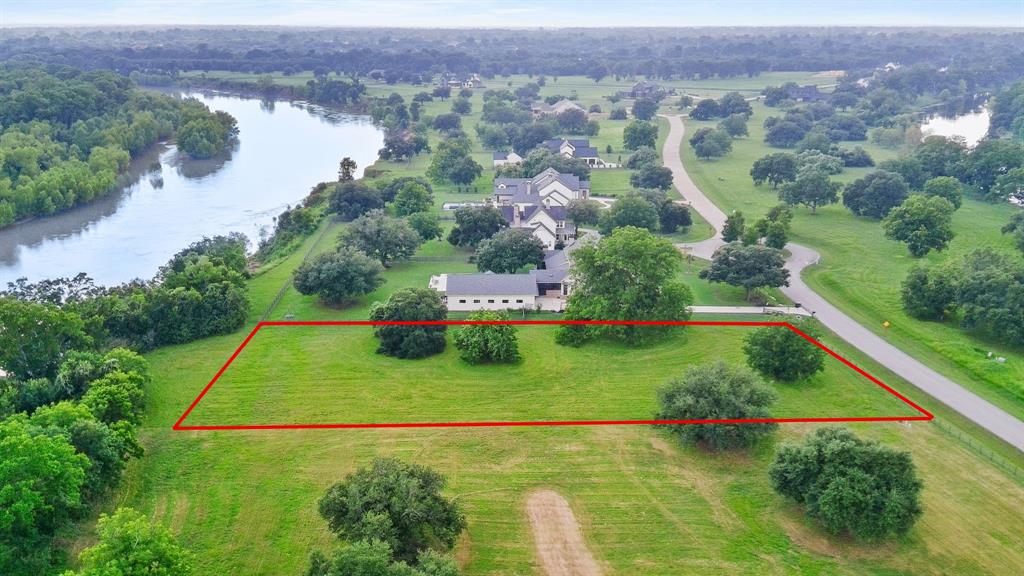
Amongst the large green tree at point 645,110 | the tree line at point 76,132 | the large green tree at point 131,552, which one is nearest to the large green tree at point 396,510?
the large green tree at point 131,552

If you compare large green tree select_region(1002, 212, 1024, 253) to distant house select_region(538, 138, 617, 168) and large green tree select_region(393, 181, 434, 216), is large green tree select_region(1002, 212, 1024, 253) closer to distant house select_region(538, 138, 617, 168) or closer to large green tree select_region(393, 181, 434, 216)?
distant house select_region(538, 138, 617, 168)

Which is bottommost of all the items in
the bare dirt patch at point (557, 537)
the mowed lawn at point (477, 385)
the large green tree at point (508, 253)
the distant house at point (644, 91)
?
the bare dirt patch at point (557, 537)

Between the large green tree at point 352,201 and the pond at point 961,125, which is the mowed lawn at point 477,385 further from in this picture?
the pond at point 961,125

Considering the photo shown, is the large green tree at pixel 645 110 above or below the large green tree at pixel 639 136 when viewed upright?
above

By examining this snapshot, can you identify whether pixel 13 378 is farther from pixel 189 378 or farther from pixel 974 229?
pixel 974 229

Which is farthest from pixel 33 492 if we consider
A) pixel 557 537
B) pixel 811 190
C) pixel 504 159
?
pixel 504 159

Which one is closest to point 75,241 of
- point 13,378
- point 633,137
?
point 13,378

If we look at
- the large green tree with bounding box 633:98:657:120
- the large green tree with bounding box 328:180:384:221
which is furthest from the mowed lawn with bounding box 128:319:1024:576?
the large green tree with bounding box 633:98:657:120
